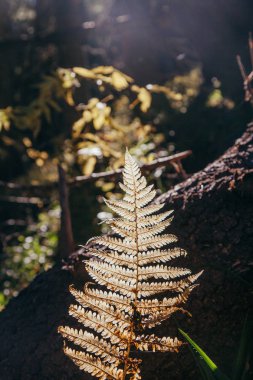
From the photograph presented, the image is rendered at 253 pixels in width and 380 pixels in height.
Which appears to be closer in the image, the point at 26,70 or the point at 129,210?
the point at 129,210

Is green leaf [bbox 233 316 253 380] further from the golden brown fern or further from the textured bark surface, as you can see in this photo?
the golden brown fern

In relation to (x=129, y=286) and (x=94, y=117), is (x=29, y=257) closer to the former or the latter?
(x=94, y=117)

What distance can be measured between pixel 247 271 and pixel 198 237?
28cm

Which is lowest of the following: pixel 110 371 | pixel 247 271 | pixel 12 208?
pixel 110 371

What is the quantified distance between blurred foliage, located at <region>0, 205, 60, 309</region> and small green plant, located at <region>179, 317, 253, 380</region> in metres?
3.53

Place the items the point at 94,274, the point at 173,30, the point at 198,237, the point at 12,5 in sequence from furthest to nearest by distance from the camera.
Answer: the point at 12,5 → the point at 173,30 → the point at 198,237 → the point at 94,274

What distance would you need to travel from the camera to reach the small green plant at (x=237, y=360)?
1.54m

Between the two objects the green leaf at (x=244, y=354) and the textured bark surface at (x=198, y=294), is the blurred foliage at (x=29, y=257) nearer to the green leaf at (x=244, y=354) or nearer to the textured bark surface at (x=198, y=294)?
the textured bark surface at (x=198, y=294)

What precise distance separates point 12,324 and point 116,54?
9128 mm

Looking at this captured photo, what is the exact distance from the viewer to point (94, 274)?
56.1 inches

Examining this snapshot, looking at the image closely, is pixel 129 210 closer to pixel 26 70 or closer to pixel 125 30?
pixel 125 30

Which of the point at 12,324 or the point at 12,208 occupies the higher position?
the point at 12,208

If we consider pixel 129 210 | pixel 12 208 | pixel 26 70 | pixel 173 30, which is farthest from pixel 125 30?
pixel 129 210

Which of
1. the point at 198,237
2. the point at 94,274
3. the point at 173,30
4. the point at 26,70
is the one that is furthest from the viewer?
the point at 26,70
